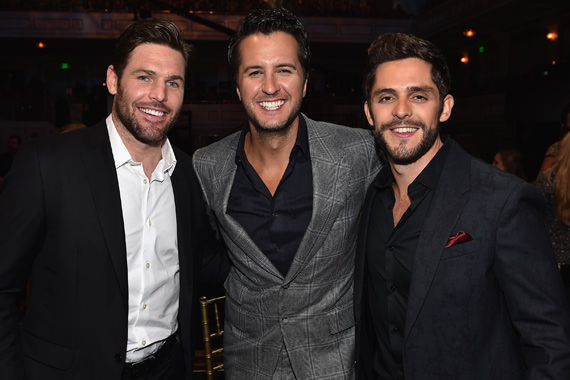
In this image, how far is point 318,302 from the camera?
1882mm

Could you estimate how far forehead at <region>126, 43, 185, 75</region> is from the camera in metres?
1.89

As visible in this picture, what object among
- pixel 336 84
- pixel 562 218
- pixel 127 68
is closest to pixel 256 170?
pixel 127 68

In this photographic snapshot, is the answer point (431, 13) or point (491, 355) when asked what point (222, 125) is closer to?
point (431, 13)

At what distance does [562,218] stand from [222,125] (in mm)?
11778

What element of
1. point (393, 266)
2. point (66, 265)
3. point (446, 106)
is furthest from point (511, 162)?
point (66, 265)

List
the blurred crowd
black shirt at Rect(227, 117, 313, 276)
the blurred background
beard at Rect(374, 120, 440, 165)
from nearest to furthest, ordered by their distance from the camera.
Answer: beard at Rect(374, 120, 440, 165), black shirt at Rect(227, 117, 313, 276), the blurred background, the blurred crowd

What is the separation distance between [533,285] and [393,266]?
432mm

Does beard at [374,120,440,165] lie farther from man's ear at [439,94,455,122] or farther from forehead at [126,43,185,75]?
forehead at [126,43,185,75]

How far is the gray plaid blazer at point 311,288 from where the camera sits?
185 centimetres

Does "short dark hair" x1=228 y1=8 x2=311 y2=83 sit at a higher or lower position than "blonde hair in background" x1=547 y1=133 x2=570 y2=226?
higher

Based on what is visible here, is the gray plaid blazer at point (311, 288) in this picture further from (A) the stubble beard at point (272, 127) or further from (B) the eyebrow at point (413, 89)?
(B) the eyebrow at point (413, 89)

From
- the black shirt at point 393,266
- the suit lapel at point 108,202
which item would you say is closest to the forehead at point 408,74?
the black shirt at point 393,266

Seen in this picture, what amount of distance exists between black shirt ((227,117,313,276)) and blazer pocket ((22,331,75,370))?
79cm

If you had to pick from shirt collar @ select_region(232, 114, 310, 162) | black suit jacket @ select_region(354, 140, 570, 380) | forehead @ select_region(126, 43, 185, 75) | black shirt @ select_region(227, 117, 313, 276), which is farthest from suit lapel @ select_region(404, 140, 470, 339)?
forehead @ select_region(126, 43, 185, 75)
